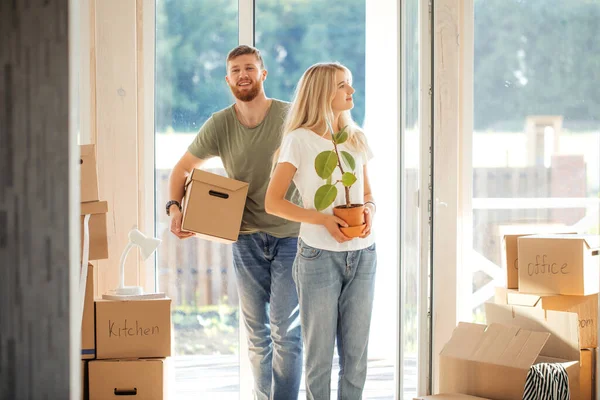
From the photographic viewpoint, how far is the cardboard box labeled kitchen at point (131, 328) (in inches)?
97.7

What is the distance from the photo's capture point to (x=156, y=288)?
313 cm

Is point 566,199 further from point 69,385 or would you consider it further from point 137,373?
point 69,385

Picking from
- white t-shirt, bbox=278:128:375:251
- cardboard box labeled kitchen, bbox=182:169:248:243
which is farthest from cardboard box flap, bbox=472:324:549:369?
cardboard box labeled kitchen, bbox=182:169:248:243

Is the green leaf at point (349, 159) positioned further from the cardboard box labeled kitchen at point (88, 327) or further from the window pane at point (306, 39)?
the window pane at point (306, 39)

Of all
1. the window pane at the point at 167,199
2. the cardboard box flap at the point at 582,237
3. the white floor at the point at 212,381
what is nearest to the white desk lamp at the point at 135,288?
Answer: the window pane at the point at 167,199

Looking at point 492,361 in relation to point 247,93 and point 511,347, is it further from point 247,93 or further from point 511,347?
point 247,93

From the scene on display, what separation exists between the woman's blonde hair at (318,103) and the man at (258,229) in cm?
36

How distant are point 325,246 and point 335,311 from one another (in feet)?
0.72

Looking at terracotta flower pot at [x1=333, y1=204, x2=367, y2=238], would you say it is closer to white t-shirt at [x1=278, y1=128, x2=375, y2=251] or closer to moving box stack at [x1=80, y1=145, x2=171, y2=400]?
white t-shirt at [x1=278, y1=128, x2=375, y2=251]

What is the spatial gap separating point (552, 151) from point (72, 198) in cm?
311

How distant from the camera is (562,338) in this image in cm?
238

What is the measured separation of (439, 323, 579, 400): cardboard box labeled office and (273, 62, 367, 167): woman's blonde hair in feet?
2.46

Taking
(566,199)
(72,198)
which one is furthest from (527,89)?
(72,198)

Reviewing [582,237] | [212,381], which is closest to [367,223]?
[582,237]
